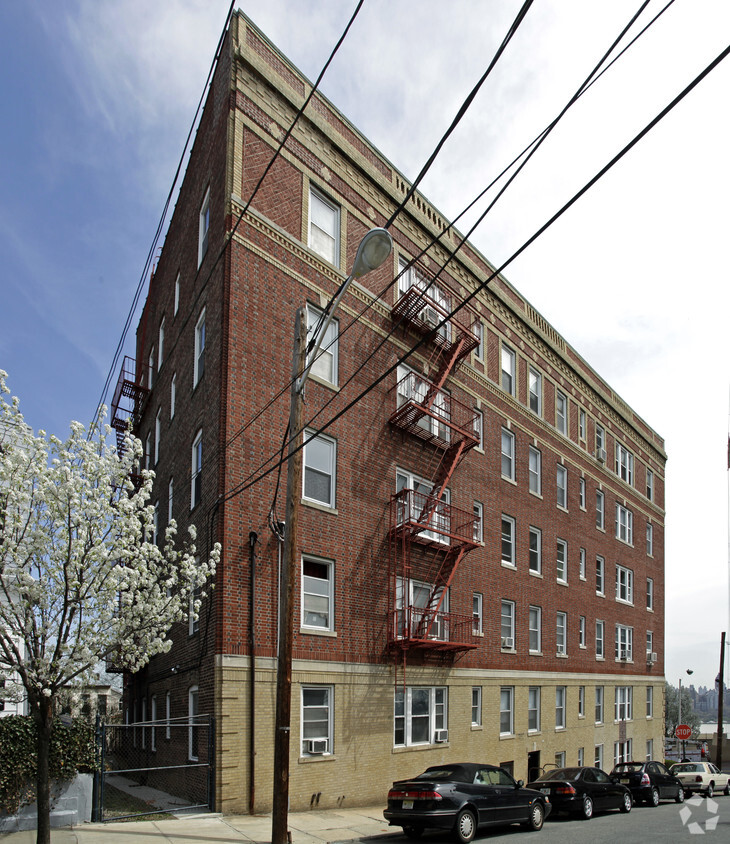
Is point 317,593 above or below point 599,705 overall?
above

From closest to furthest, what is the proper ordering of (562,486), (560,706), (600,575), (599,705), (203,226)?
(203,226) < (560,706) < (562,486) < (599,705) < (600,575)

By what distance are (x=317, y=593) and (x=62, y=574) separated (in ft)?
27.7

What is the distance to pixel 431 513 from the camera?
21.6m

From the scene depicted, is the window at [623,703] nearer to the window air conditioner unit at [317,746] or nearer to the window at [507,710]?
the window at [507,710]

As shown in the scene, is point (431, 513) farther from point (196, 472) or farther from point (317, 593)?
point (196, 472)

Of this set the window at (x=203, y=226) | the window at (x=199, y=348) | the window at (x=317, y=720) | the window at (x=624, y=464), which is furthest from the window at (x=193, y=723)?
the window at (x=624, y=464)

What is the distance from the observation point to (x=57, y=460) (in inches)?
452

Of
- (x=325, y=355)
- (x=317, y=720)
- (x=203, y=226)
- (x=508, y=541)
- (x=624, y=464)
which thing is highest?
(x=203, y=226)

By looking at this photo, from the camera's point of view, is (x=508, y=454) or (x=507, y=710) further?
(x=508, y=454)

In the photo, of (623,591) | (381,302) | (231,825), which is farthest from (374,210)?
(623,591)

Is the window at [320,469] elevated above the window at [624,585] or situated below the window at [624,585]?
above

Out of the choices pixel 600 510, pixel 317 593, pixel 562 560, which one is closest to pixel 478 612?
pixel 562 560

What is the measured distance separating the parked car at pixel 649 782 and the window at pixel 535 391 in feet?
42.0

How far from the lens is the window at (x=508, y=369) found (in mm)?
29156
